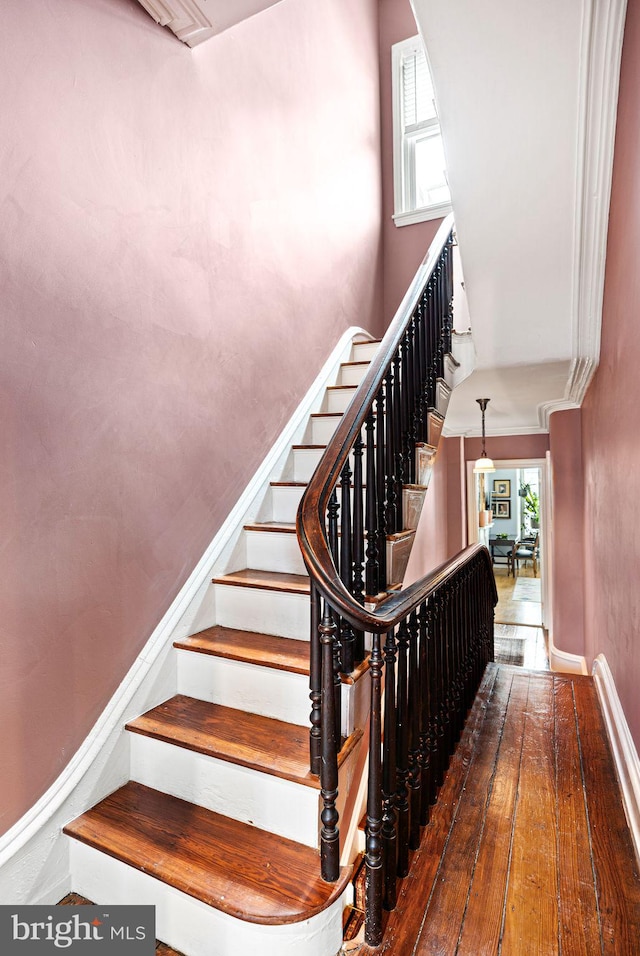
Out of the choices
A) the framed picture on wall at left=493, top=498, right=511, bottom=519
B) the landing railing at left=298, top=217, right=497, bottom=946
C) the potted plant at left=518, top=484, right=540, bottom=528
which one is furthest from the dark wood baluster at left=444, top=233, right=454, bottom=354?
the framed picture on wall at left=493, top=498, right=511, bottom=519

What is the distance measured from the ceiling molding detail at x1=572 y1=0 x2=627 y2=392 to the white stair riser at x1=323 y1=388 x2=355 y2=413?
141 centimetres

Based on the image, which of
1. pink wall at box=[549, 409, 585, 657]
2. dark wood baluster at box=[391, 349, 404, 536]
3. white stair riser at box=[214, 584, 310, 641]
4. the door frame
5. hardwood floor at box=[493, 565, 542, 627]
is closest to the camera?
white stair riser at box=[214, 584, 310, 641]

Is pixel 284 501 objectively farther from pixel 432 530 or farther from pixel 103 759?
pixel 432 530

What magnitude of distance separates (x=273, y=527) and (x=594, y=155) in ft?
6.70

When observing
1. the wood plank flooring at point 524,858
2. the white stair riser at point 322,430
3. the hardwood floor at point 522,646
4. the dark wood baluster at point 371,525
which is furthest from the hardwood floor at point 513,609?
the dark wood baluster at point 371,525

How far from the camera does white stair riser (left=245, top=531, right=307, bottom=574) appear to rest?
7.76ft

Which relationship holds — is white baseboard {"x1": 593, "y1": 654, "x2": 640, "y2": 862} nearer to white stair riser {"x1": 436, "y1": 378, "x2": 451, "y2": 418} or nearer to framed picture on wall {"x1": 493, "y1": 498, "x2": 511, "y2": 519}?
white stair riser {"x1": 436, "y1": 378, "x2": 451, "y2": 418}

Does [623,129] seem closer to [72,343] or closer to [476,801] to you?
[72,343]

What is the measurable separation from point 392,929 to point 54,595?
1.36 meters

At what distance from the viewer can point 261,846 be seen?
4.80 ft

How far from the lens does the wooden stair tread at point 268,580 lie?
2.08m

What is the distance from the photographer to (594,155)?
1893 millimetres

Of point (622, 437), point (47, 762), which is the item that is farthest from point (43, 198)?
point (622, 437)

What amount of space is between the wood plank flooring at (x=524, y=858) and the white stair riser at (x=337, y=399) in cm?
204
